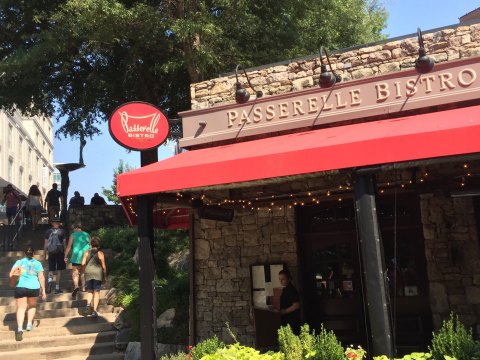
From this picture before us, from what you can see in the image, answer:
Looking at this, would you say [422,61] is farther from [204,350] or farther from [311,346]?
[204,350]

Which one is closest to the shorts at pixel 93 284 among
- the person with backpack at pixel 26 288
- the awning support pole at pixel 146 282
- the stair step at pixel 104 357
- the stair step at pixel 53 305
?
the person with backpack at pixel 26 288

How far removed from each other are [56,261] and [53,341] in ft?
8.27

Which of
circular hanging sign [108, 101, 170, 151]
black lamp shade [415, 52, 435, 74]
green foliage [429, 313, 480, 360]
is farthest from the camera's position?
circular hanging sign [108, 101, 170, 151]

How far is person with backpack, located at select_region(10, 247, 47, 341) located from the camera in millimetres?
8922

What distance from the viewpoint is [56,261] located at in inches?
433

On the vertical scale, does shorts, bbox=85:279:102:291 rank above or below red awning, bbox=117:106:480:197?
below

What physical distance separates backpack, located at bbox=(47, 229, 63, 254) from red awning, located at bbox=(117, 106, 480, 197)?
5.27 m

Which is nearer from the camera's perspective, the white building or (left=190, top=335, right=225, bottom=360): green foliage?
(left=190, top=335, right=225, bottom=360): green foliage

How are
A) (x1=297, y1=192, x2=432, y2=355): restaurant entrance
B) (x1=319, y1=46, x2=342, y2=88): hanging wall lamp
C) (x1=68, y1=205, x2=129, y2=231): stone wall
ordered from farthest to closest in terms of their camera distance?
1. (x1=68, y1=205, x2=129, y2=231): stone wall
2. (x1=297, y1=192, x2=432, y2=355): restaurant entrance
3. (x1=319, y1=46, x2=342, y2=88): hanging wall lamp

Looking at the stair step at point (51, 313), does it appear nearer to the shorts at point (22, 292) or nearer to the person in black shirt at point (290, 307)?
the shorts at point (22, 292)

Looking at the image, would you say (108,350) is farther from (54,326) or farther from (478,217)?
(478,217)

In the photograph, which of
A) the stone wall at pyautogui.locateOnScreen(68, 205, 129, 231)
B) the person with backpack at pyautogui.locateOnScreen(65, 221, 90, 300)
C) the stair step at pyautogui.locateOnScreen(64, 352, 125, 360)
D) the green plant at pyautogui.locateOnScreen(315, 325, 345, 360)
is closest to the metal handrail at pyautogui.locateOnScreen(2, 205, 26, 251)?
the stone wall at pyautogui.locateOnScreen(68, 205, 129, 231)

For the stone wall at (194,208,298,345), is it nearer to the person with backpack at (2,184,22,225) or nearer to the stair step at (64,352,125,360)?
the stair step at (64,352,125,360)

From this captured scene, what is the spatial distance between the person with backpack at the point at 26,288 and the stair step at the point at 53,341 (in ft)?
0.46
